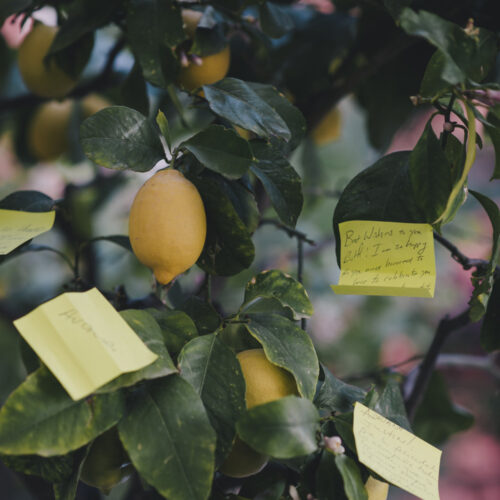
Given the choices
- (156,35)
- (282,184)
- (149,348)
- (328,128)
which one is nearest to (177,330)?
(149,348)

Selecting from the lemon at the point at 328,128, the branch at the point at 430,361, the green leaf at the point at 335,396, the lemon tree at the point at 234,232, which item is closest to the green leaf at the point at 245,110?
the lemon tree at the point at 234,232

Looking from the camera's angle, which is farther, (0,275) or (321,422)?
(0,275)

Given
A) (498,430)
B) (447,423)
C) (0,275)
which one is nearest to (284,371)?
(447,423)

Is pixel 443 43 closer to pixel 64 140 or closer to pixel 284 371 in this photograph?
pixel 284 371

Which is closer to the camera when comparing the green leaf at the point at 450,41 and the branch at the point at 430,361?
the green leaf at the point at 450,41

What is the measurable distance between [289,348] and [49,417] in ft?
0.58

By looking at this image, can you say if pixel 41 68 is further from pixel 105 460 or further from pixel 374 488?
pixel 374 488

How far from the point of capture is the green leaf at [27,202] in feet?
1.85

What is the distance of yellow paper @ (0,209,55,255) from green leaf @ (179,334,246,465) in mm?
169

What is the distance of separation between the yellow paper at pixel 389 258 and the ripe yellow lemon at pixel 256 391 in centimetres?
10

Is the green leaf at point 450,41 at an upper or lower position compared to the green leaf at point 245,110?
upper

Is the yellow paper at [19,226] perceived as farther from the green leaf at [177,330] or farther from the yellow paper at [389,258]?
A: the yellow paper at [389,258]

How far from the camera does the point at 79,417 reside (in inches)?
14.3

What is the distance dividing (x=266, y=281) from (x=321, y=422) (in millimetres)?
123
